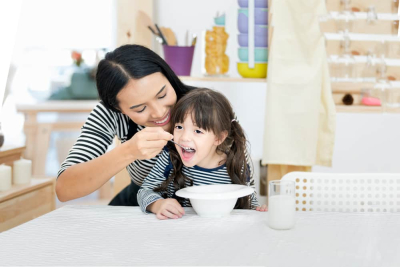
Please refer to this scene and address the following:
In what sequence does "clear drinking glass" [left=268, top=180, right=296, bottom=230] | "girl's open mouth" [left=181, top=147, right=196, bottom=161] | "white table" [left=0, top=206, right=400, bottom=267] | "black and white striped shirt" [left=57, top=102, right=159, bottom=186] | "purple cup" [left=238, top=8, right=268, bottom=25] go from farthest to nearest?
1. "purple cup" [left=238, top=8, right=268, bottom=25]
2. "black and white striped shirt" [left=57, top=102, right=159, bottom=186]
3. "girl's open mouth" [left=181, top=147, right=196, bottom=161]
4. "clear drinking glass" [left=268, top=180, right=296, bottom=230]
5. "white table" [left=0, top=206, right=400, bottom=267]

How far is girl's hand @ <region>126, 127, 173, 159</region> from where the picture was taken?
1.29m

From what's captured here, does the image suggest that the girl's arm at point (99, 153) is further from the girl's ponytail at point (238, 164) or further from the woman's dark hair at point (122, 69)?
the girl's ponytail at point (238, 164)

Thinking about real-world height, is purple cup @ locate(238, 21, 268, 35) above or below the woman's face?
above

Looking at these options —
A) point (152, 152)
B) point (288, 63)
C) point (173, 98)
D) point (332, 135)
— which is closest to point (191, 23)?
point (288, 63)

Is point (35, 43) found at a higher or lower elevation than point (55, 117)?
higher

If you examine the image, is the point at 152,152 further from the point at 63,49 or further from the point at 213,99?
the point at 63,49

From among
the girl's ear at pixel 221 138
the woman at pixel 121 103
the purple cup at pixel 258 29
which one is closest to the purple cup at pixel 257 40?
Answer: the purple cup at pixel 258 29

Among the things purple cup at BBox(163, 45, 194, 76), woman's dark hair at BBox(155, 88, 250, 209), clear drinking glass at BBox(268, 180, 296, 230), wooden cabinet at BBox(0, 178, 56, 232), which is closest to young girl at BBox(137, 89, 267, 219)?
woman's dark hair at BBox(155, 88, 250, 209)

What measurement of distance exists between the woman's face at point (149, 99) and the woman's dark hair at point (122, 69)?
2 centimetres

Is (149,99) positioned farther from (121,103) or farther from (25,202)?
(25,202)

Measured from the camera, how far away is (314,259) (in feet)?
3.14

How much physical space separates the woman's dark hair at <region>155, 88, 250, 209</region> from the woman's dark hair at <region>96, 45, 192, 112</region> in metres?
0.14

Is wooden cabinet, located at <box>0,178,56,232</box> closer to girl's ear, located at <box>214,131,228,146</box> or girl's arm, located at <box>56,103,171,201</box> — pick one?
girl's arm, located at <box>56,103,171,201</box>

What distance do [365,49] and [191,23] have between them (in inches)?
38.1
